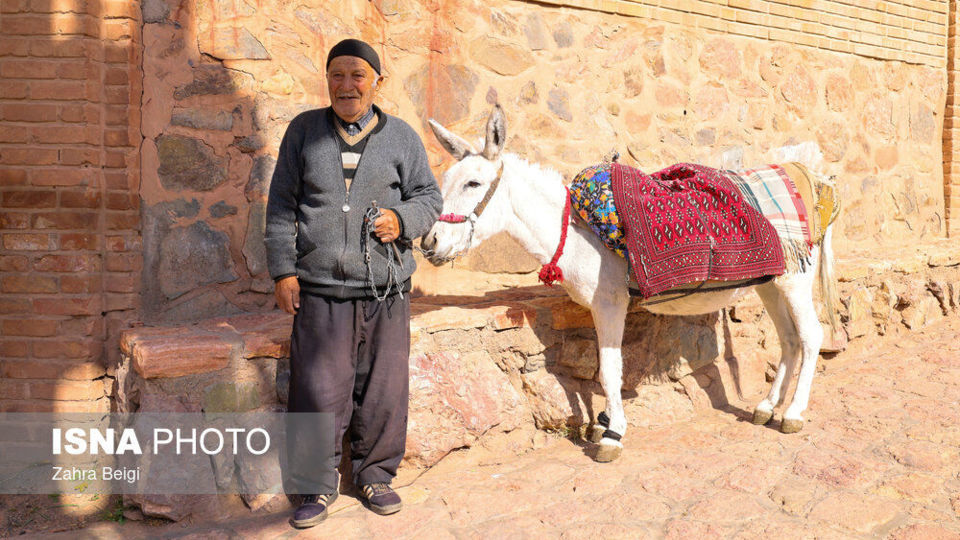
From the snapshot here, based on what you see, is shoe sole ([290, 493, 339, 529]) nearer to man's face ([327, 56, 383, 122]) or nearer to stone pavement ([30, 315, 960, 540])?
stone pavement ([30, 315, 960, 540])

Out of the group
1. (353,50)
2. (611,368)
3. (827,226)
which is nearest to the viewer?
(353,50)

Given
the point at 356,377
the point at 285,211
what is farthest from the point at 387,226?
the point at 356,377

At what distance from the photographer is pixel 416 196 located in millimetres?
3062

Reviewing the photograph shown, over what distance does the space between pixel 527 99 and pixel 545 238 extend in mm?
1707

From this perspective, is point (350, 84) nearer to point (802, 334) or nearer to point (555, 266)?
point (555, 266)

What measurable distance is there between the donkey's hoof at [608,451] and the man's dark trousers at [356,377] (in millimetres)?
1037

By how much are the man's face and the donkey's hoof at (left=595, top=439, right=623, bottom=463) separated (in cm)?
199

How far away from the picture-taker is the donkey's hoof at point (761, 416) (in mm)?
4145

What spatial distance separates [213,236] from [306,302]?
3.58 ft

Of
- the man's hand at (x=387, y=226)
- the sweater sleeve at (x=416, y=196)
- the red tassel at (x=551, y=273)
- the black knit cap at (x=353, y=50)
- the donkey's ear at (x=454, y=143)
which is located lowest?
the red tassel at (x=551, y=273)

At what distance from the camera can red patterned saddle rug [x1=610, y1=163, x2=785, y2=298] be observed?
132 inches

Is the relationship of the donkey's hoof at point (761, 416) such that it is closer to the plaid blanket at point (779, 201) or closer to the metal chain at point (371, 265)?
the plaid blanket at point (779, 201)

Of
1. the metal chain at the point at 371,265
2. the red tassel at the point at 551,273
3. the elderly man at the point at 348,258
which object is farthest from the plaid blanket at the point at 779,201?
the metal chain at the point at 371,265

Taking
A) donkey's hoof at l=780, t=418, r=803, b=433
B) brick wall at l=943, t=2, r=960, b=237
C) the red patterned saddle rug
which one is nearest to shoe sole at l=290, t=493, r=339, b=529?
the red patterned saddle rug
